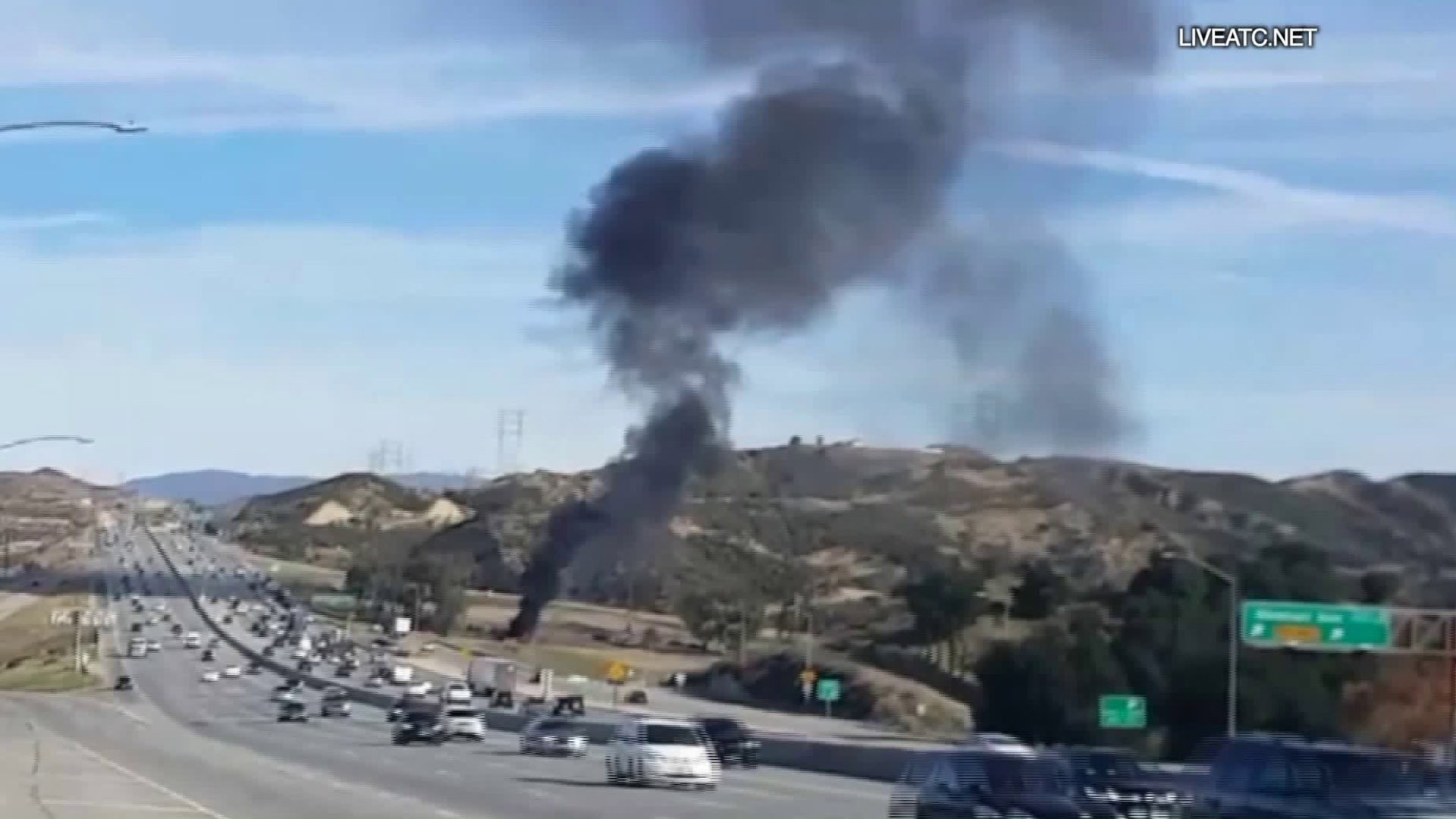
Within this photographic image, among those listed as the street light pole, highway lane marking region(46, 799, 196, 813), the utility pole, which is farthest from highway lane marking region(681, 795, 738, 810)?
the utility pole

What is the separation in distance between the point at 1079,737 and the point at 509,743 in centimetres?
1780

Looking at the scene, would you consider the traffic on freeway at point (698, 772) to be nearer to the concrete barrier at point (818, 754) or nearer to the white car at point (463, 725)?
the white car at point (463, 725)

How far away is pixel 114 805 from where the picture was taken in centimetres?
3897

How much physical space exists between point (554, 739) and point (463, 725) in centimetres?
1031

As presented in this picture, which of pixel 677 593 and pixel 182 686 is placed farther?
pixel 677 593

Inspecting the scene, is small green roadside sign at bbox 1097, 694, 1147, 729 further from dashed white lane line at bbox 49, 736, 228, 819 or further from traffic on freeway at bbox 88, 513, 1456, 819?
dashed white lane line at bbox 49, 736, 228, 819

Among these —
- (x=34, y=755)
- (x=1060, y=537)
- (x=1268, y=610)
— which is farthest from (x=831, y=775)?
(x=1060, y=537)

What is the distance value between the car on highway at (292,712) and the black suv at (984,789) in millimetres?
69919

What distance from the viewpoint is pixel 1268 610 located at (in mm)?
65812

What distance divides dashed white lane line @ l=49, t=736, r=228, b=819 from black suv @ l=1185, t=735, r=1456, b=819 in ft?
52.0

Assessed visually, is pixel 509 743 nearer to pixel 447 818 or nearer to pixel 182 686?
pixel 447 818

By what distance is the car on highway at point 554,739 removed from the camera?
67750 millimetres

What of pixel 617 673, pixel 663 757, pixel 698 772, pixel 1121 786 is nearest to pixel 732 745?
pixel 663 757

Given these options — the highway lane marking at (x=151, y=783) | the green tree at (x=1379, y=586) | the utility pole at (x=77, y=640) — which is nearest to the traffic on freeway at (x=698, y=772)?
the highway lane marking at (x=151, y=783)
